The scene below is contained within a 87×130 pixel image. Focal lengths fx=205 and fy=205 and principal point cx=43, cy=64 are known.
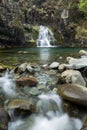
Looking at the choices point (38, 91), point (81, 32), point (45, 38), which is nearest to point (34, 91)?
point (38, 91)

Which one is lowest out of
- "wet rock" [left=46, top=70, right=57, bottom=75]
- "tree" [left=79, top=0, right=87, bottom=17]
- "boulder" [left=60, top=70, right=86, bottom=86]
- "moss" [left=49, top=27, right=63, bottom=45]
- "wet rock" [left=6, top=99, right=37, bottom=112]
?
"moss" [left=49, top=27, right=63, bottom=45]

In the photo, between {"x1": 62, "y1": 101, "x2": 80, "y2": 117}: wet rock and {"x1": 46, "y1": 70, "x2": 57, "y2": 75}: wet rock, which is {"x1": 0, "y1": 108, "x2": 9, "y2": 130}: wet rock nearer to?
{"x1": 62, "y1": 101, "x2": 80, "y2": 117}: wet rock

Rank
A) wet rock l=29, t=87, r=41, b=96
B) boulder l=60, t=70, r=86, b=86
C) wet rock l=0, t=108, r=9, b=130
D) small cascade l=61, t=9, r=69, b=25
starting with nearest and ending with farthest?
wet rock l=0, t=108, r=9, b=130, wet rock l=29, t=87, r=41, b=96, boulder l=60, t=70, r=86, b=86, small cascade l=61, t=9, r=69, b=25

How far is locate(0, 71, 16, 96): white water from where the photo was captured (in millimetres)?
8084

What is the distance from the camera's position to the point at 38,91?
26.2 feet

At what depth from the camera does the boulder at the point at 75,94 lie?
6.70m

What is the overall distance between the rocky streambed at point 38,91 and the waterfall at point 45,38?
20187 millimetres

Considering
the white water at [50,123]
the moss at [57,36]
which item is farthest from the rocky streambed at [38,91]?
the moss at [57,36]

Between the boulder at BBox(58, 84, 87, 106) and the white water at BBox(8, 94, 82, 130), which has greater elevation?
the boulder at BBox(58, 84, 87, 106)

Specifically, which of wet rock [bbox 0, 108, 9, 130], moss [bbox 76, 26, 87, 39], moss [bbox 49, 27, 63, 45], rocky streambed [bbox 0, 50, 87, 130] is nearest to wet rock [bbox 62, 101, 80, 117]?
rocky streambed [bbox 0, 50, 87, 130]

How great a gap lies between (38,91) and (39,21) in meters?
29.1

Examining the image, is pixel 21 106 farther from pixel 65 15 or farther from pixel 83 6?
pixel 65 15

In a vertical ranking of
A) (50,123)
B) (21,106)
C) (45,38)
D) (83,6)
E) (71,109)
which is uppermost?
(83,6)

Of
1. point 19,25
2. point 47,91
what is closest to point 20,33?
point 19,25
